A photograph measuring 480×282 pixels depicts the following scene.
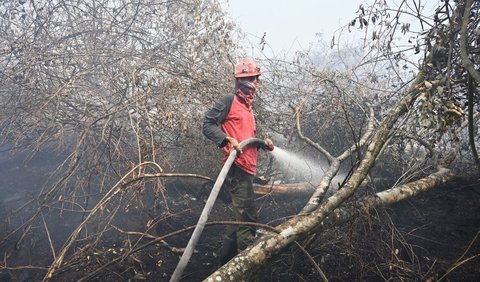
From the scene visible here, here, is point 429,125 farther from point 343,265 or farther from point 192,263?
point 192,263

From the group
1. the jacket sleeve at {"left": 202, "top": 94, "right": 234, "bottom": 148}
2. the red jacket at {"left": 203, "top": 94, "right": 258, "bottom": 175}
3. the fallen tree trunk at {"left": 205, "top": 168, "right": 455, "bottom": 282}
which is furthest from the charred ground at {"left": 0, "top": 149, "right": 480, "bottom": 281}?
the jacket sleeve at {"left": 202, "top": 94, "right": 234, "bottom": 148}

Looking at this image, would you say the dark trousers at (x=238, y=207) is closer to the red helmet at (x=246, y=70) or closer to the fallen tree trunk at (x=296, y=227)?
the fallen tree trunk at (x=296, y=227)

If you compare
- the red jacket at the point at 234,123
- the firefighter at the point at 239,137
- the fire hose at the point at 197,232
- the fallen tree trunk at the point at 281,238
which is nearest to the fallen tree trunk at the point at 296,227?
the fallen tree trunk at the point at 281,238

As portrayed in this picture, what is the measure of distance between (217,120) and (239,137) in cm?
27

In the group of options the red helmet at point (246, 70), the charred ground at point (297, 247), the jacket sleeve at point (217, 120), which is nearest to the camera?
the charred ground at point (297, 247)

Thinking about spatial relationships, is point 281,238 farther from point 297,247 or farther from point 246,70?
point 246,70

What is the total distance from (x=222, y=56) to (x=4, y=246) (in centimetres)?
428

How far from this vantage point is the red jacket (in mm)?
3184

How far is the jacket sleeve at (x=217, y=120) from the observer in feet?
10.0

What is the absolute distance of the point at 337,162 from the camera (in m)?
3.85

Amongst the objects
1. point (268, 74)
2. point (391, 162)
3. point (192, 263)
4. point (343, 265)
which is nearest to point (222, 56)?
point (268, 74)

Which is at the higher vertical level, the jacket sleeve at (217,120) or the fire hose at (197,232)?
the jacket sleeve at (217,120)

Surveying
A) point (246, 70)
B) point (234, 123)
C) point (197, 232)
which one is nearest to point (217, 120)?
point (234, 123)

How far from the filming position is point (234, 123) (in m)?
3.27
